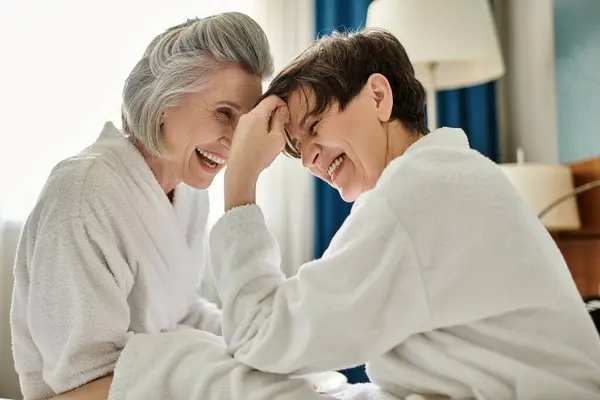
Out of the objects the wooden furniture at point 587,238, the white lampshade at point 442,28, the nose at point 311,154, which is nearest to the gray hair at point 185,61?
the nose at point 311,154

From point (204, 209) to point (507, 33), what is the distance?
6.59 feet

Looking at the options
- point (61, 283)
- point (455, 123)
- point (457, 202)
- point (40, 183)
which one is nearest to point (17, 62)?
point (40, 183)

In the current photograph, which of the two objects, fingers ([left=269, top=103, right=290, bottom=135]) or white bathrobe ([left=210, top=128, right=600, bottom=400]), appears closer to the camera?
white bathrobe ([left=210, top=128, right=600, bottom=400])

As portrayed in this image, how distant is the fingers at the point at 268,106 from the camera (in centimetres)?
106

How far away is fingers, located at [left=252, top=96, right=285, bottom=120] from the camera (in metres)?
1.06

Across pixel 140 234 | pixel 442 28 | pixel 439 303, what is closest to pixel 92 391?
pixel 140 234

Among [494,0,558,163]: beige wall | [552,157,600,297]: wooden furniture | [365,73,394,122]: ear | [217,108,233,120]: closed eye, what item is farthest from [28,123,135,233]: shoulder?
[494,0,558,163]: beige wall

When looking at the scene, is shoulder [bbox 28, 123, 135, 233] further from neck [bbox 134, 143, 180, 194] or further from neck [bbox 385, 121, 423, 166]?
neck [bbox 385, 121, 423, 166]

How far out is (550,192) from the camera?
1.99m

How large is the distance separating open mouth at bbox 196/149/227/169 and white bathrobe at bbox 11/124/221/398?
0.37ft

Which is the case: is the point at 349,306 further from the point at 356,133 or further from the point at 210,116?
the point at 210,116

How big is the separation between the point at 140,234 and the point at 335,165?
1.33 ft

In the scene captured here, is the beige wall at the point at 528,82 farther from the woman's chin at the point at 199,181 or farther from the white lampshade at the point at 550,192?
the woman's chin at the point at 199,181

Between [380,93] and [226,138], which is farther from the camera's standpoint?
[226,138]
